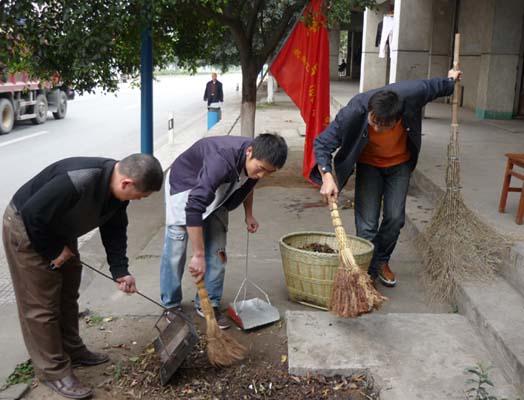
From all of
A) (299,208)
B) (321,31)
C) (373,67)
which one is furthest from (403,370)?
(373,67)

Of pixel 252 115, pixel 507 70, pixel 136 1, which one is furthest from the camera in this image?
pixel 507 70

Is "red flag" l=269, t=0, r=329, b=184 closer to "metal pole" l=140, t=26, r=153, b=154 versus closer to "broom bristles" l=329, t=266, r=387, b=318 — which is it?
"metal pole" l=140, t=26, r=153, b=154

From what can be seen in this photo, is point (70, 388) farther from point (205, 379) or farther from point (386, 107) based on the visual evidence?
point (386, 107)

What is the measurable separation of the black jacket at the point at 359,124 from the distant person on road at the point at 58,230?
1.50 m

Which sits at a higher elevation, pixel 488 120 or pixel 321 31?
pixel 321 31

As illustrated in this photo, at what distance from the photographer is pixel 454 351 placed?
335 cm

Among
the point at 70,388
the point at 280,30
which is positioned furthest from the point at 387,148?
the point at 280,30

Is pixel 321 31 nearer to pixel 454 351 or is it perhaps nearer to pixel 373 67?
pixel 454 351

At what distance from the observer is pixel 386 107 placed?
3623 mm

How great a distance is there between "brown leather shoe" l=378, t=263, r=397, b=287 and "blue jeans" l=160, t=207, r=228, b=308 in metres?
1.43

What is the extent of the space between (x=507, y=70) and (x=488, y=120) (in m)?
1.08

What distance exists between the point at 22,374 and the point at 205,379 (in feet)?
3.46

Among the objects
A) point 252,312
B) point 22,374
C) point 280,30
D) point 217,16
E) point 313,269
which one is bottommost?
point 22,374

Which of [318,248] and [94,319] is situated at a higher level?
[318,248]
